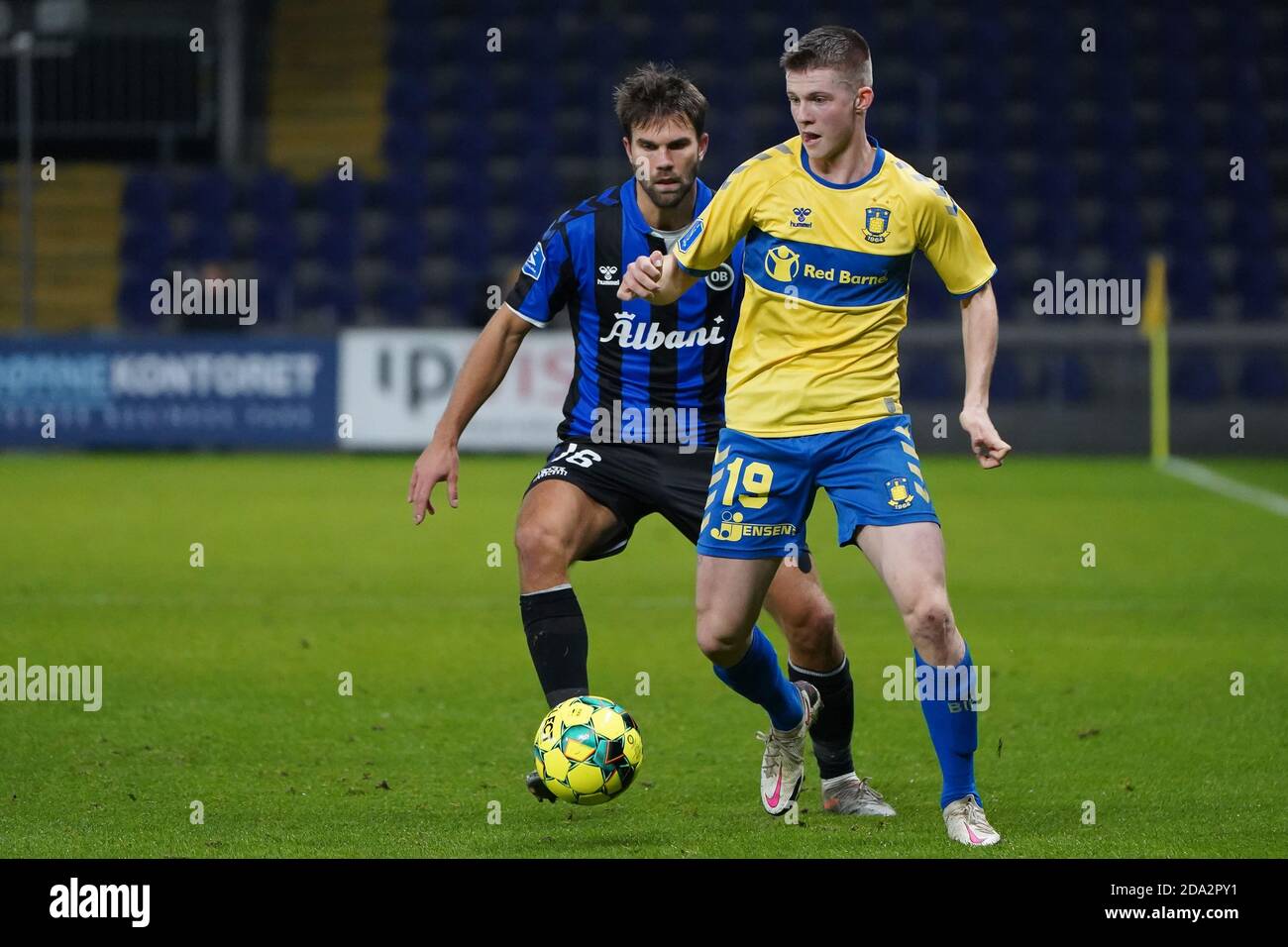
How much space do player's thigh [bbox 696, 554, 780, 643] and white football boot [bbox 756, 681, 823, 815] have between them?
427mm

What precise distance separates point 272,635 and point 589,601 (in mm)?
2008

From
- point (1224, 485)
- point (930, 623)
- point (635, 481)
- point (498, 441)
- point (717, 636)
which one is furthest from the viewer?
point (498, 441)

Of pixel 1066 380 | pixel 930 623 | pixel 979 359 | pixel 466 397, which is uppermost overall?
pixel 979 359

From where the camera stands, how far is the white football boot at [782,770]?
5629 mm

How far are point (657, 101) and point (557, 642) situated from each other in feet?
5.27

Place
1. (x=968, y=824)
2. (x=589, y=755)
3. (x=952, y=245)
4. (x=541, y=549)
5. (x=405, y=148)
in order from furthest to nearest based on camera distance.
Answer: (x=405, y=148)
(x=541, y=549)
(x=952, y=245)
(x=589, y=755)
(x=968, y=824)

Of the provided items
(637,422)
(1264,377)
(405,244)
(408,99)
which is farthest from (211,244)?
(637,422)

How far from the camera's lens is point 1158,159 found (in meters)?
23.9

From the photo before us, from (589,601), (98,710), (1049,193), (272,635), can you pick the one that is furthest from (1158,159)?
(98,710)

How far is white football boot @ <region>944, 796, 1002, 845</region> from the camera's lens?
5.07m

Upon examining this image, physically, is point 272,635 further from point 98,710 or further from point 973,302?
point 973,302

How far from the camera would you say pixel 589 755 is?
17.2 ft

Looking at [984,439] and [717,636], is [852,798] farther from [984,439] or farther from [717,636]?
[984,439]

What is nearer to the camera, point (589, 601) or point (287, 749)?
point (287, 749)
